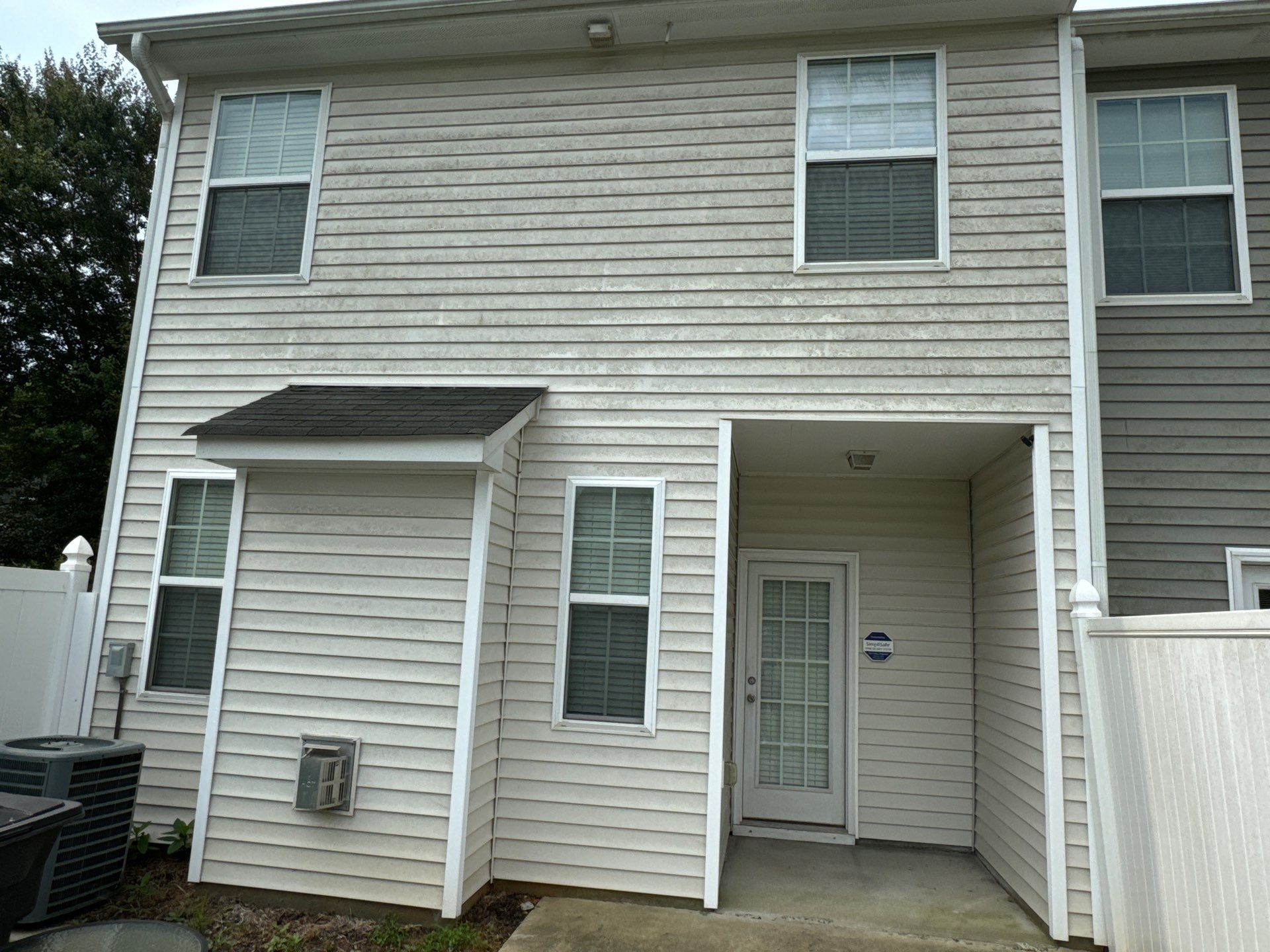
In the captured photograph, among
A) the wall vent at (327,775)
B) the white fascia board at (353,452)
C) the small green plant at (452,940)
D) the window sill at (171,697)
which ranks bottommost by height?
the small green plant at (452,940)

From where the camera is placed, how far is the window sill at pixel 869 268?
15.0ft

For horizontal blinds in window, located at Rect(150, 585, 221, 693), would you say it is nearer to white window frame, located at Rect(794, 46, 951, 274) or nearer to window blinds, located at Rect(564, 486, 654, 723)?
window blinds, located at Rect(564, 486, 654, 723)

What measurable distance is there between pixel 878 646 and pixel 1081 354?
8.03ft

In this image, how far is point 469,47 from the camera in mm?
5184

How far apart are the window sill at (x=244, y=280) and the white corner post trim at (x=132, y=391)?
34 centimetres

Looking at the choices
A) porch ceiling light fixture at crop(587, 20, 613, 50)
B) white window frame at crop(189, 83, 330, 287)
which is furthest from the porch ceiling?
white window frame at crop(189, 83, 330, 287)

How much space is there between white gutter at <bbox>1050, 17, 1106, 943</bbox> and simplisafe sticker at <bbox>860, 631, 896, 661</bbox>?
170 centimetres

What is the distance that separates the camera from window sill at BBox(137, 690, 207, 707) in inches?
195

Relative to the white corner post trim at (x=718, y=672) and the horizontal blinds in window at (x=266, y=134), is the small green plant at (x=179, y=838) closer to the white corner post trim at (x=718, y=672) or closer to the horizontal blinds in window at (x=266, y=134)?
the white corner post trim at (x=718, y=672)

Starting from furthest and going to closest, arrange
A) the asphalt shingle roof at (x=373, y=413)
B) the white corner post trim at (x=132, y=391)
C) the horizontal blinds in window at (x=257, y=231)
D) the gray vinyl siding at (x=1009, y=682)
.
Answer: the horizontal blinds in window at (x=257, y=231) < the white corner post trim at (x=132, y=391) < the gray vinyl siding at (x=1009, y=682) < the asphalt shingle roof at (x=373, y=413)

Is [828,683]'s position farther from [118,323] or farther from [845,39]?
[118,323]

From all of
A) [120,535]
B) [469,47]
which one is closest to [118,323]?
[120,535]

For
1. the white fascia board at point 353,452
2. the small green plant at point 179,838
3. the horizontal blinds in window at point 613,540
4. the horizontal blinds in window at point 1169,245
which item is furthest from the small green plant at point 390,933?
the horizontal blinds in window at point 1169,245

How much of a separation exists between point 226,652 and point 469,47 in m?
4.06
